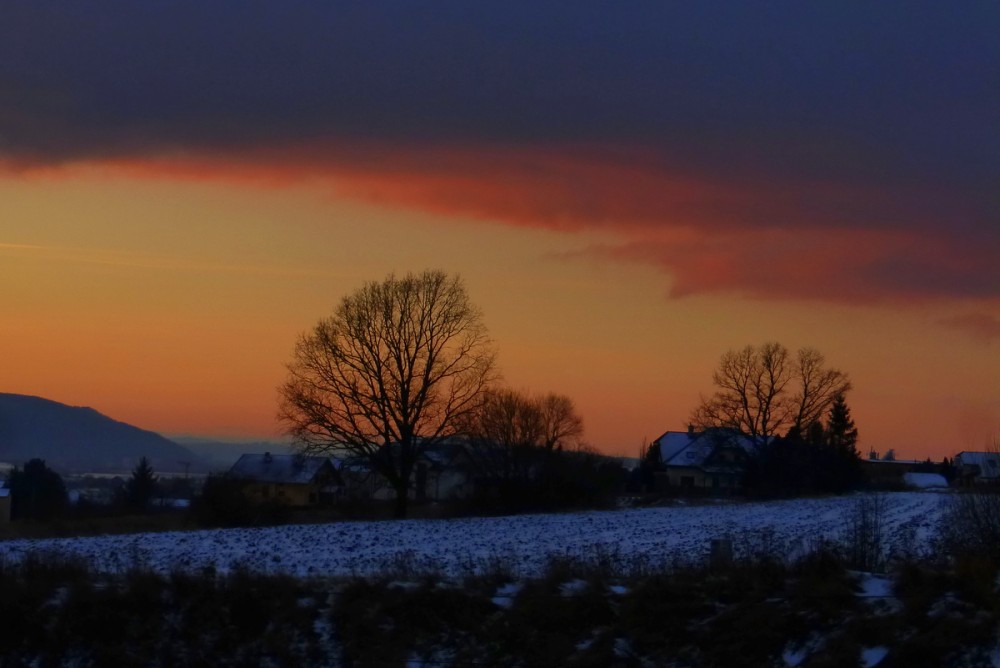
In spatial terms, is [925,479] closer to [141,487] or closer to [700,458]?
[700,458]

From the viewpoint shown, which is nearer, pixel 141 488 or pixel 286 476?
pixel 141 488

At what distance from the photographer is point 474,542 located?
33562mm

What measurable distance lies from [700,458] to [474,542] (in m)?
85.5

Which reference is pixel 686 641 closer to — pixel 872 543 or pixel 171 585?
pixel 872 543

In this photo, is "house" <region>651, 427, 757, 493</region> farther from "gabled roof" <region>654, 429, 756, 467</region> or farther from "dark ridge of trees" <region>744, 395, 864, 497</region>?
"dark ridge of trees" <region>744, 395, 864, 497</region>

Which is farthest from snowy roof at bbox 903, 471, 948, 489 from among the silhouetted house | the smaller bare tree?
the smaller bare tree

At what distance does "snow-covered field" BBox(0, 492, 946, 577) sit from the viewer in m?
23.6

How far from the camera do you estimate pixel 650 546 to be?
2978 centimetres

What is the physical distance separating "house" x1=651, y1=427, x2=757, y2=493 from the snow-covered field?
46.7 metres

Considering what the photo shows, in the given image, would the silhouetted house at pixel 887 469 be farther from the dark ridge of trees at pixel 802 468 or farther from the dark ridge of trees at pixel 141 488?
the dark ridge of trees at pixel 141 488

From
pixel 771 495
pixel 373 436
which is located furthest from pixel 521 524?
pixel 771 495

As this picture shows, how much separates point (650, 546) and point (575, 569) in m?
12.5

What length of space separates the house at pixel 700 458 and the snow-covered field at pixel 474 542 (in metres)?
46.7

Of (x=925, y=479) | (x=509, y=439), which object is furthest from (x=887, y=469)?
(x=509, y=439)
